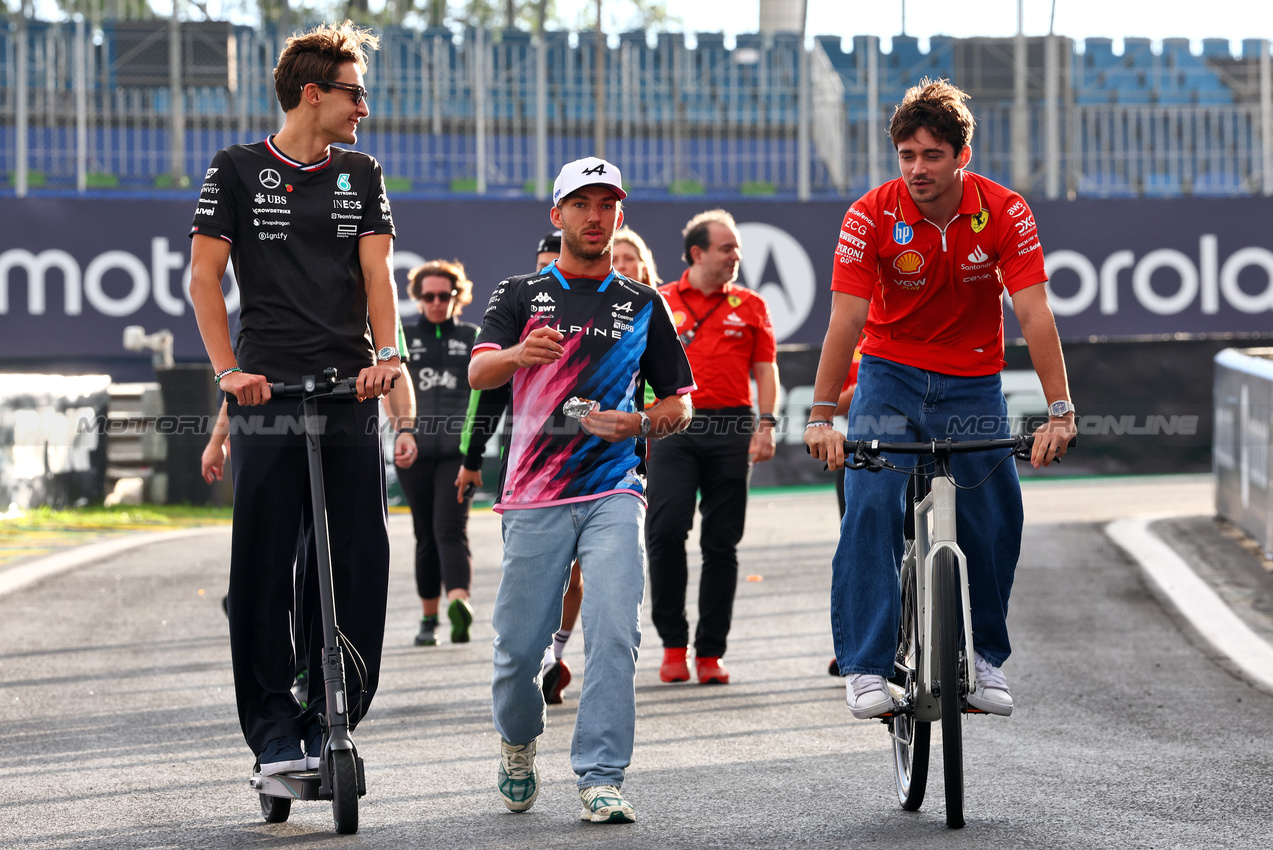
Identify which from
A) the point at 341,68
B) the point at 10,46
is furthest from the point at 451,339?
the point at 10,46

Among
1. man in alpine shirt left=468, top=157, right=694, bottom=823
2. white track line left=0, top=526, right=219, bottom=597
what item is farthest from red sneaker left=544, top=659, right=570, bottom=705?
white track line left=0, top=526, right=219, bottom=597

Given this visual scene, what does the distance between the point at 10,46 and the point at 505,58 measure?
25.1ft

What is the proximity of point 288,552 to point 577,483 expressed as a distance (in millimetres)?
911

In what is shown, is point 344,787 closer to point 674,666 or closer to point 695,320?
point 674,666

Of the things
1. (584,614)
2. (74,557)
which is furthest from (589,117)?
(584,614)

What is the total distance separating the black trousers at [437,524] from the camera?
862cm

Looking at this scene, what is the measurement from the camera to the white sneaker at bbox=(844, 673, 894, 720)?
186 inches

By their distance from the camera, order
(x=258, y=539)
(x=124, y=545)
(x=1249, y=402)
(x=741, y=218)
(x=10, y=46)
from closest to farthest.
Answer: (x=258, y=539) < (x=1249, y=402) < (x=124, y=545) < (x=741, y=218) < (x=10, y=46)

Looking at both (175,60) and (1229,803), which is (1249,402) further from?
(175,60)

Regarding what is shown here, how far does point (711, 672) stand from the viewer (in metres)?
7.46

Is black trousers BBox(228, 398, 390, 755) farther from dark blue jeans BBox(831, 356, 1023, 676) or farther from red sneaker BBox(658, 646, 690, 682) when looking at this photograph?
red sneaker BBox(658, 646, 690, 682)

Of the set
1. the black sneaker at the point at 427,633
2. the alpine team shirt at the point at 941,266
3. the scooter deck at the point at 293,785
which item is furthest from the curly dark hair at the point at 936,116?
the black sneaker at the point at 427,633

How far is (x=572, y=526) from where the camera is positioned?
4836 mm

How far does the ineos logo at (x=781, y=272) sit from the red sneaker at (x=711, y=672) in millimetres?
12812
